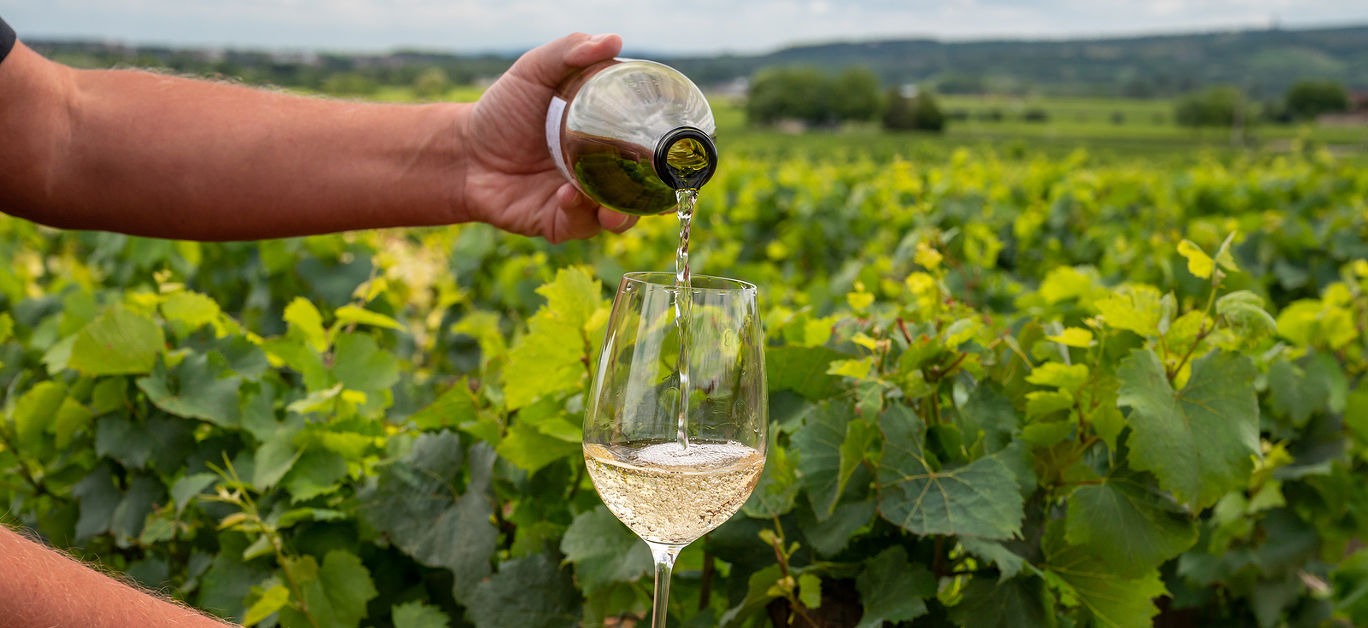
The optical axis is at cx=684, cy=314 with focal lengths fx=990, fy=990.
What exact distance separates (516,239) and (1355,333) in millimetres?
3378

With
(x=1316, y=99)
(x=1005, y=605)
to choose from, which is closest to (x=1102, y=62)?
(x=1316, y=99)

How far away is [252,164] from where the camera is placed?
7.15ft

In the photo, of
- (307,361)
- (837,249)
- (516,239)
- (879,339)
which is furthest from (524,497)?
(837,249)

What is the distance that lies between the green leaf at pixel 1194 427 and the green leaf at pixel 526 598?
93 cm

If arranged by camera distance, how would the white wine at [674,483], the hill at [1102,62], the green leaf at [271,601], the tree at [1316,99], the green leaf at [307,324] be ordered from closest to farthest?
the white wine at [674,483], the green leaf at [271,601], the green leaf at [307,324], the tree at [1316,99], the hill at [1102,62]

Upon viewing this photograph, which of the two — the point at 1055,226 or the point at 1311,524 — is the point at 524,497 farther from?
the point at 1055,226

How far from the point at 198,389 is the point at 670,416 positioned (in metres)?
1.18

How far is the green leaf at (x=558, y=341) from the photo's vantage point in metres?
1.64

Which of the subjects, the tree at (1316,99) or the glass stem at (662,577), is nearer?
the glass stem at (662,577)

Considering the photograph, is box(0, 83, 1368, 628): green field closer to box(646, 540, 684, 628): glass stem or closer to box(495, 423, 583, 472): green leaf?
box(495, 423, 583, 472): green leaf

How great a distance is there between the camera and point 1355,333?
294cm

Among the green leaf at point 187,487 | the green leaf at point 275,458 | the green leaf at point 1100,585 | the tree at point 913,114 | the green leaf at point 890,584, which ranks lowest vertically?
the tree at point 913,114

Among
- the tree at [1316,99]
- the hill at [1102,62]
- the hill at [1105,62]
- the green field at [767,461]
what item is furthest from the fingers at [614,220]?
the hill at [1105,62]

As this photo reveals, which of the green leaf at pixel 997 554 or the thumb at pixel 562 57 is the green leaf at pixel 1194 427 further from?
the thumb at pixel 562 57
